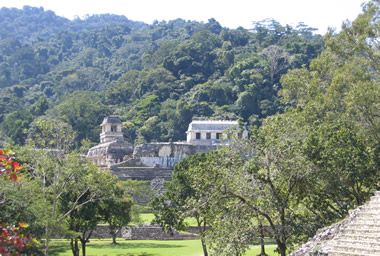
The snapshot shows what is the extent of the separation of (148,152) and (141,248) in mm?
19640

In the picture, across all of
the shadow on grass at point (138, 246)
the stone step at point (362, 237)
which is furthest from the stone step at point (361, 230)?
the shadow on grass at point (138, 246)

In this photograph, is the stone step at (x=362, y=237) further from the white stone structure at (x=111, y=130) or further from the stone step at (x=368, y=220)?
the white stone structure at (x=111, y=130)

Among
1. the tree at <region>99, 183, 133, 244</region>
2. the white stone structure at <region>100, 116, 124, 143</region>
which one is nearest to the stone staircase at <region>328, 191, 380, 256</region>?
the tree at <region>99, 183, 133, 244</region>

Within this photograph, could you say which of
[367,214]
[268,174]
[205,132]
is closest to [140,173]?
[205,132]

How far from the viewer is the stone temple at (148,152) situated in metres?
39.9

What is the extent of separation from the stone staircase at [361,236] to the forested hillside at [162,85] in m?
27.7

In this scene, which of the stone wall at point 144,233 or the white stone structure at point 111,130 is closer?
the stone wall at point 144,233

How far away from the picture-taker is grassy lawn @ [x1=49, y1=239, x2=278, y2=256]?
69.4 ft

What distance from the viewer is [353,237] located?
1089cm

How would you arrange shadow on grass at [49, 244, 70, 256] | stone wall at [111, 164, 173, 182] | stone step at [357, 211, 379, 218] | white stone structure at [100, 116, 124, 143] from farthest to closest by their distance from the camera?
white stone structure at [100, 116, 124, 143]
stone wall at [111, 164, 173, 182]
shadow on grass at [49, 244, 70, 256]
stone step at [357, 211, 379, 218]

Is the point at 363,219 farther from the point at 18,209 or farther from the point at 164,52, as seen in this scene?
the point at 164,52

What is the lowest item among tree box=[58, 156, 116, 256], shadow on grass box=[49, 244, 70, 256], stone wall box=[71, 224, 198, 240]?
stone wall box=[71, 224, 198, 240]

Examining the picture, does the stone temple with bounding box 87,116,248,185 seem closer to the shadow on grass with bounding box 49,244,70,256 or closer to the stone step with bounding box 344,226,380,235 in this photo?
the shadow on grass with bounding box 49,244,70,256

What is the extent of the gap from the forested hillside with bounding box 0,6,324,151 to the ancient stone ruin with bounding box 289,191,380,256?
2730cm
